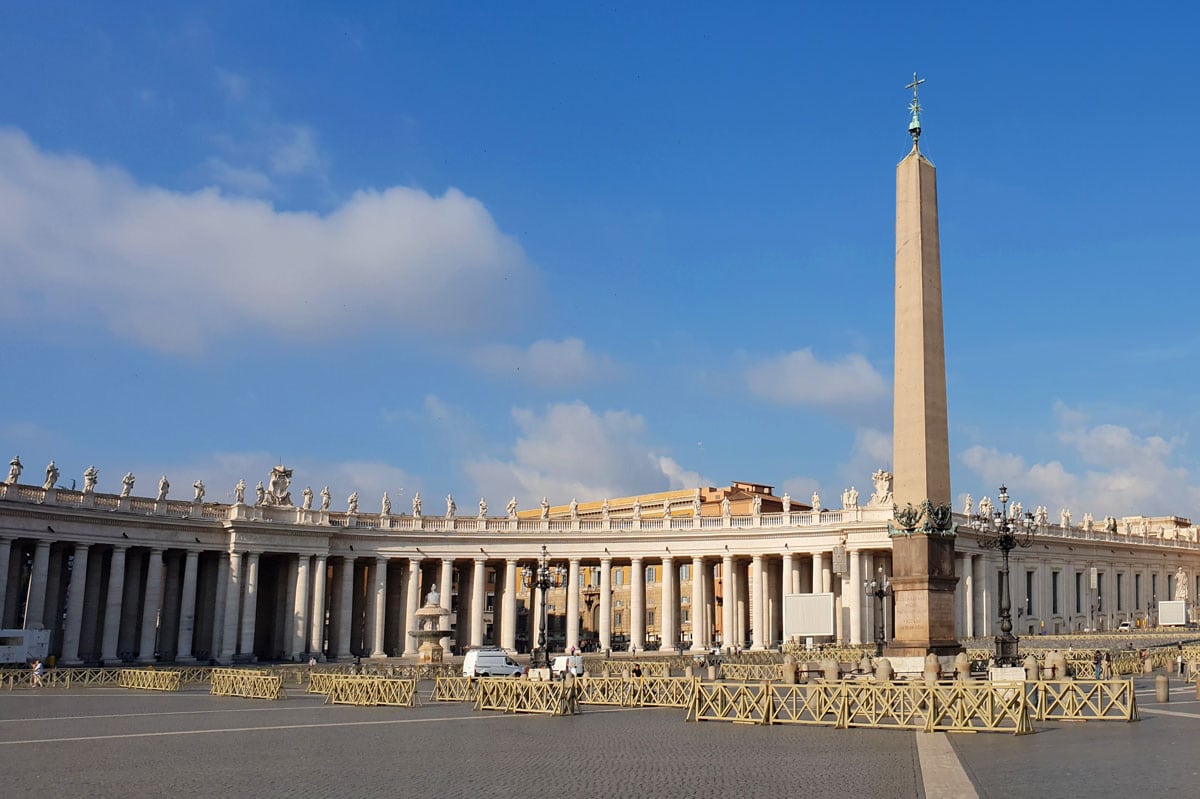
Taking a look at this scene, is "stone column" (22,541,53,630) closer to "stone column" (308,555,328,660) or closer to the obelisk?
"stone column" (308,555,328,660)

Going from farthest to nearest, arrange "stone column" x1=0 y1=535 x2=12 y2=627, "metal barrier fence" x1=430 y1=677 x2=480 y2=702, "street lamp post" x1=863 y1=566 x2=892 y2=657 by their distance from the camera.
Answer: "street lamp post" x1=863 y1=566 x2=892 y2=657 < "stone column" x1=0 y1=535 x2=12 y2=627 < "metal barrier fence" x1=430 y1=677 x2=480 y2=702

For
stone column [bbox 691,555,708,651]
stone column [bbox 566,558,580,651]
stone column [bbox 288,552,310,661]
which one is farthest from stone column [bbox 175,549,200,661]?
stone column [bbox 691,555,708,651]

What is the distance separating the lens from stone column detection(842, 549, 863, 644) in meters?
70.9

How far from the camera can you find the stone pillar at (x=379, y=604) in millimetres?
71312

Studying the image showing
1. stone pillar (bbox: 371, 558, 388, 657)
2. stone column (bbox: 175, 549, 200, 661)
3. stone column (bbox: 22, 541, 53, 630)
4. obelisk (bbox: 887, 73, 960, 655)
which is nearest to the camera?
obelisk (bbox: 887, 73, 960, 655)

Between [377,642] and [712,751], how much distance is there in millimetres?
54252

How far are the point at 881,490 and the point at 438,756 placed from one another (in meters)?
Answer: 58.0

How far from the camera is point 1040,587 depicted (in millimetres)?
84938

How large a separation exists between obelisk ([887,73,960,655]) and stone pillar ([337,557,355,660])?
155 ft

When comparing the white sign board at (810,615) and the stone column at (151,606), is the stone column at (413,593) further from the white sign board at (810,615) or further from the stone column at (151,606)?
the white sign board at (810,615)

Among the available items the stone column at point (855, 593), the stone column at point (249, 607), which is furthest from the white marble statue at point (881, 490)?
the stone column at point (249, 607)

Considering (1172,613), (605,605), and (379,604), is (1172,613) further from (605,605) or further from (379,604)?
(379,604)

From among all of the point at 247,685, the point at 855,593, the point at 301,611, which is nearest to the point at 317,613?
the point at 301,611

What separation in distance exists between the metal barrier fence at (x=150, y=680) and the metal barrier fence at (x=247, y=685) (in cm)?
297
